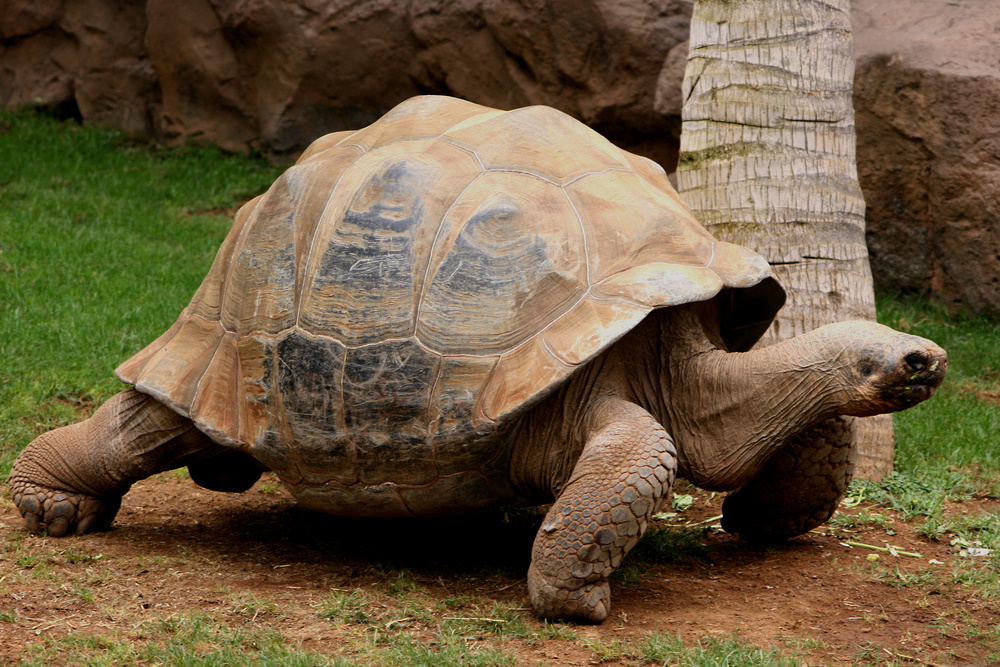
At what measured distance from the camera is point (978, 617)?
3.20 m

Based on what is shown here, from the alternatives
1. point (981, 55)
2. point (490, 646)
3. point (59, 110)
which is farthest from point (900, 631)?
point (59, 110)

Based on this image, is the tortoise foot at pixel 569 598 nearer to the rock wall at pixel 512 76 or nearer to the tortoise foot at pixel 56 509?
the tortoise foot at pixel 56 509

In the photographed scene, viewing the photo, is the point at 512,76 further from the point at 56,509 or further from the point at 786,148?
the point at 56,509

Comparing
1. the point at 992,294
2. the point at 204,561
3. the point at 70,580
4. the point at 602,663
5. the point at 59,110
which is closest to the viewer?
the point at 602,663

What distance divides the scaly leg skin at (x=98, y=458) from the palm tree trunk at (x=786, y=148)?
2.39m

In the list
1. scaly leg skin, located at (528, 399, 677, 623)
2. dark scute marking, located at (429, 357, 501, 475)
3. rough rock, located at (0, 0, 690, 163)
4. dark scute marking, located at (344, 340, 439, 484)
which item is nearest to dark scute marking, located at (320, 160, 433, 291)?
dark scute marking, located at (344, 340, 439, 484)

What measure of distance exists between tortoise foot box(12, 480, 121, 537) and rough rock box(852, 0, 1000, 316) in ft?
18.7

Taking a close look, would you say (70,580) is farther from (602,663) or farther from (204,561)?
(602,663)

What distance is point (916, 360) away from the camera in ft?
9.73

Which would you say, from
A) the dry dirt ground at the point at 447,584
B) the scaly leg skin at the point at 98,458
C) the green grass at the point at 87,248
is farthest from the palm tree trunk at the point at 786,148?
the green grass at the point at 87,248

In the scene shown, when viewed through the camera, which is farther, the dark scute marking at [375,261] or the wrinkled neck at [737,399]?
the dark scute marking at [375,261]

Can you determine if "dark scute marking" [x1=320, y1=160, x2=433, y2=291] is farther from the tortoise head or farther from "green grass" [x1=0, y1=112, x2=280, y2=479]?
"green grass" [x1=0, y1=112, x2=280, y2=479]

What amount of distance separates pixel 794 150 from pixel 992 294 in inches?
130

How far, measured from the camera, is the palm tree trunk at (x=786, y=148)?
433cm
